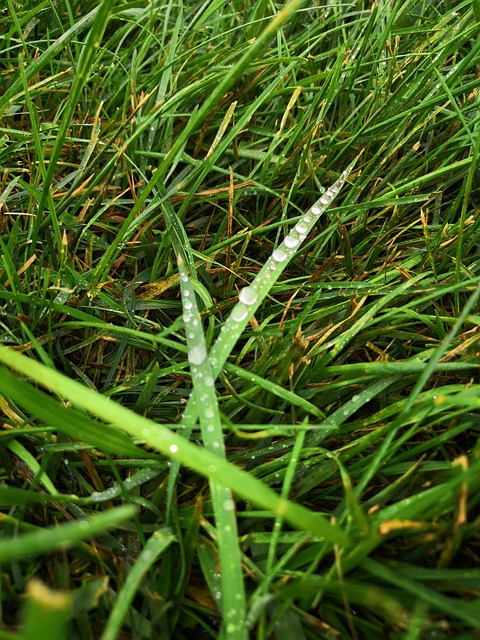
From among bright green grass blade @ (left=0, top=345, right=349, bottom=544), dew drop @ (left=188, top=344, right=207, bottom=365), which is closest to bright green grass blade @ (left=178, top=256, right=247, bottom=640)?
dew drop @ (left=188, top=344, right=207, bottom=365)

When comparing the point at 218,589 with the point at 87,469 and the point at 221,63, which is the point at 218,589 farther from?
the point at 221,63

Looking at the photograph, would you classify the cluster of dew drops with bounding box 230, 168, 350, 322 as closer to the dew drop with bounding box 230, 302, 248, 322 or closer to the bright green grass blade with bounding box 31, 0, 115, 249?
the dew drop with bounding box 230, 302, 248, 322

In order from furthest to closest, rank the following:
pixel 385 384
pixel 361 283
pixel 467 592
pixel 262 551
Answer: pixel 361 283 → pixel 385 384 → pixel 262 551 → pixel 467 592

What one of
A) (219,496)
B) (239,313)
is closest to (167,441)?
(219,496)

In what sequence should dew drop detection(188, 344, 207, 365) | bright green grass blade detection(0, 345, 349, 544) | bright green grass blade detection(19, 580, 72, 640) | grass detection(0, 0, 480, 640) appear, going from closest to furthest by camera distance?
bright green grass blade detection(19, 580, 72, 640)
bright green grass blade detection(0, 345, 349, 544)
grass detection(0, 0, 480, 640)
dew drop detection(188, 344, 207, 365)

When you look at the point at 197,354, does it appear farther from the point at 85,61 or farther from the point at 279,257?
the point at 85,61

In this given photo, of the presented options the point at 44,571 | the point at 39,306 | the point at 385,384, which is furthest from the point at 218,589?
the point at 39,306

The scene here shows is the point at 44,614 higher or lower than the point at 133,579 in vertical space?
higher
